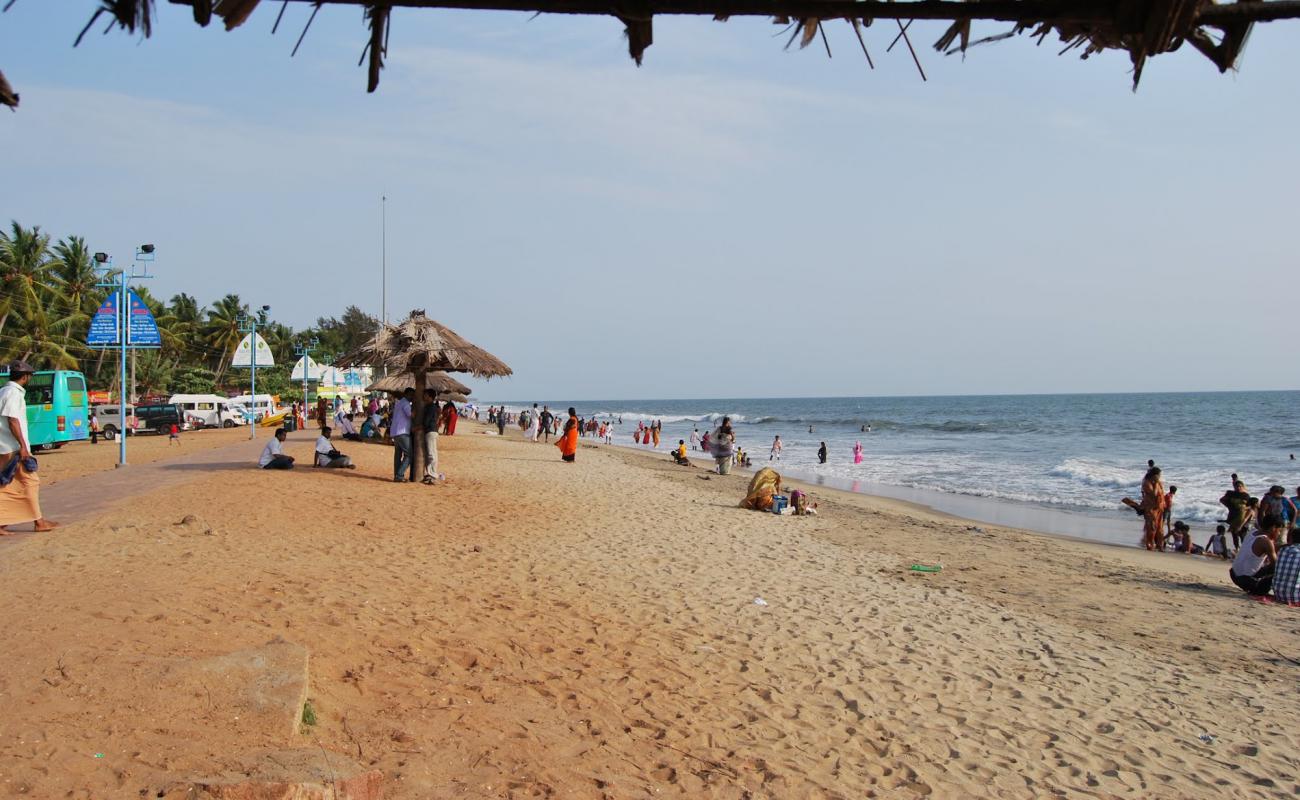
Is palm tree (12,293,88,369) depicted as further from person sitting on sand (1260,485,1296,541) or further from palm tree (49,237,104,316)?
person sitting on sand (1260,485,1296,541)

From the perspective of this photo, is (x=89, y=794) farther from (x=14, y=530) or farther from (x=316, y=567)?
(x=14, y=530)

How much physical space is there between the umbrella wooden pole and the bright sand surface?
3.46 meters

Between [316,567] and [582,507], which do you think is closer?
[316,567]

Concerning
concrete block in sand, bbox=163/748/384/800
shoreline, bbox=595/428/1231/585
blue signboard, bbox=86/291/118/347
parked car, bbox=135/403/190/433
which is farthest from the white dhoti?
parked car, bbox=135/403/190/433

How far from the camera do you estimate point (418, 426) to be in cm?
1376

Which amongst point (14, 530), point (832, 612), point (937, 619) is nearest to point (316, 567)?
point (14, 530)

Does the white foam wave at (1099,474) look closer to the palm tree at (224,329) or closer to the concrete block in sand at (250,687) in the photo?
the concrete block in sand at (250,687)

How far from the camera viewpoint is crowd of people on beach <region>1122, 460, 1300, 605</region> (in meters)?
8.93

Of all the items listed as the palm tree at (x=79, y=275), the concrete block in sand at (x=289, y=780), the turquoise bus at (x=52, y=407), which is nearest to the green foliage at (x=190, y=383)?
the palm tree at (x=79, y=275)

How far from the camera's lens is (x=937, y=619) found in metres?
7.19

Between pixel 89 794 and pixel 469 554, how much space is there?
18.1ft

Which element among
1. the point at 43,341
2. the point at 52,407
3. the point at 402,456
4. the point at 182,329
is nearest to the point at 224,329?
the point at 182,329

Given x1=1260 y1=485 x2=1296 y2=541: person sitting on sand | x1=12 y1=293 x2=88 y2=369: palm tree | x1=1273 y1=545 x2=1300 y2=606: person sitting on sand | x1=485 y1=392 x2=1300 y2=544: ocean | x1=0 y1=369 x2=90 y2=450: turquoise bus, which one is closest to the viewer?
x1=1273 y1=545 x2=1300 y2=606: person sitting on sand

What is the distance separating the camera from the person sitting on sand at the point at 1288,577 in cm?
882
